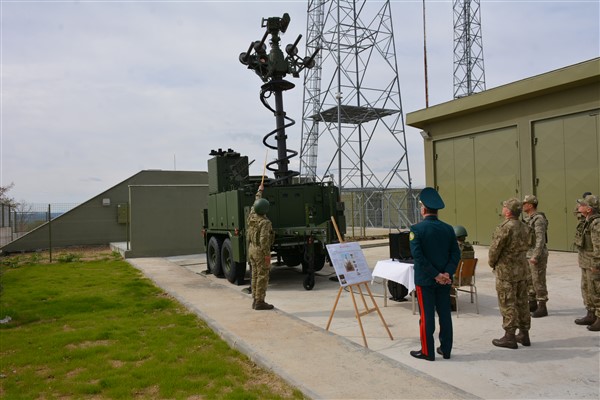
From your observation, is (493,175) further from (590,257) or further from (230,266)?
(590,257)

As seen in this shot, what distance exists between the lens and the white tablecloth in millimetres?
6508

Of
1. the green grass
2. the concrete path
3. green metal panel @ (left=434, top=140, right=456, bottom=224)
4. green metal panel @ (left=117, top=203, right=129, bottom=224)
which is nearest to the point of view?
the concrete path

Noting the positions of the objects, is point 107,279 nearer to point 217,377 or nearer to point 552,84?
point 217,377

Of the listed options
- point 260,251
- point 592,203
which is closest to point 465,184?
point 592,203

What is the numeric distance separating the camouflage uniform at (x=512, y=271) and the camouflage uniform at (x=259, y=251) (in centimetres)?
352

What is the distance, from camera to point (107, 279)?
36.3 ft

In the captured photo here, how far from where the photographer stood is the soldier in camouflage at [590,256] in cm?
556

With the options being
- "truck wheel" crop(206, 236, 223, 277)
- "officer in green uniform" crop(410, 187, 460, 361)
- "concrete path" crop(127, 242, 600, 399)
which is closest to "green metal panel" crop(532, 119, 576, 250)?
"concrete path" crop(127, 242, 600, 399)

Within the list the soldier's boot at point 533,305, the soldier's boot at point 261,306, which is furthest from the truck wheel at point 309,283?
the soldier's boot at point 533,305

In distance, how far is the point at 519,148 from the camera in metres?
13.4

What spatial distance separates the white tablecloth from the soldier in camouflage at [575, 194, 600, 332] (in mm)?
2051

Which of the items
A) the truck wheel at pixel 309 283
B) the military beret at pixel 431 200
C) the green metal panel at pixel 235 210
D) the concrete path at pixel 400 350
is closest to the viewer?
the concrete path at pixel 400 350

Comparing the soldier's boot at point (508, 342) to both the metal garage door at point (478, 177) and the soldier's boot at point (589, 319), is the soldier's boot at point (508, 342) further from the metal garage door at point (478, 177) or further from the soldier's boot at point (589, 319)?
the metal garage door at point (478, 177)

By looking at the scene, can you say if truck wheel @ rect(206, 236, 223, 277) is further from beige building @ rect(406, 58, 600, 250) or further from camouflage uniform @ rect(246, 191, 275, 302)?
beige building @ rect(406, 58, 600, 250)
